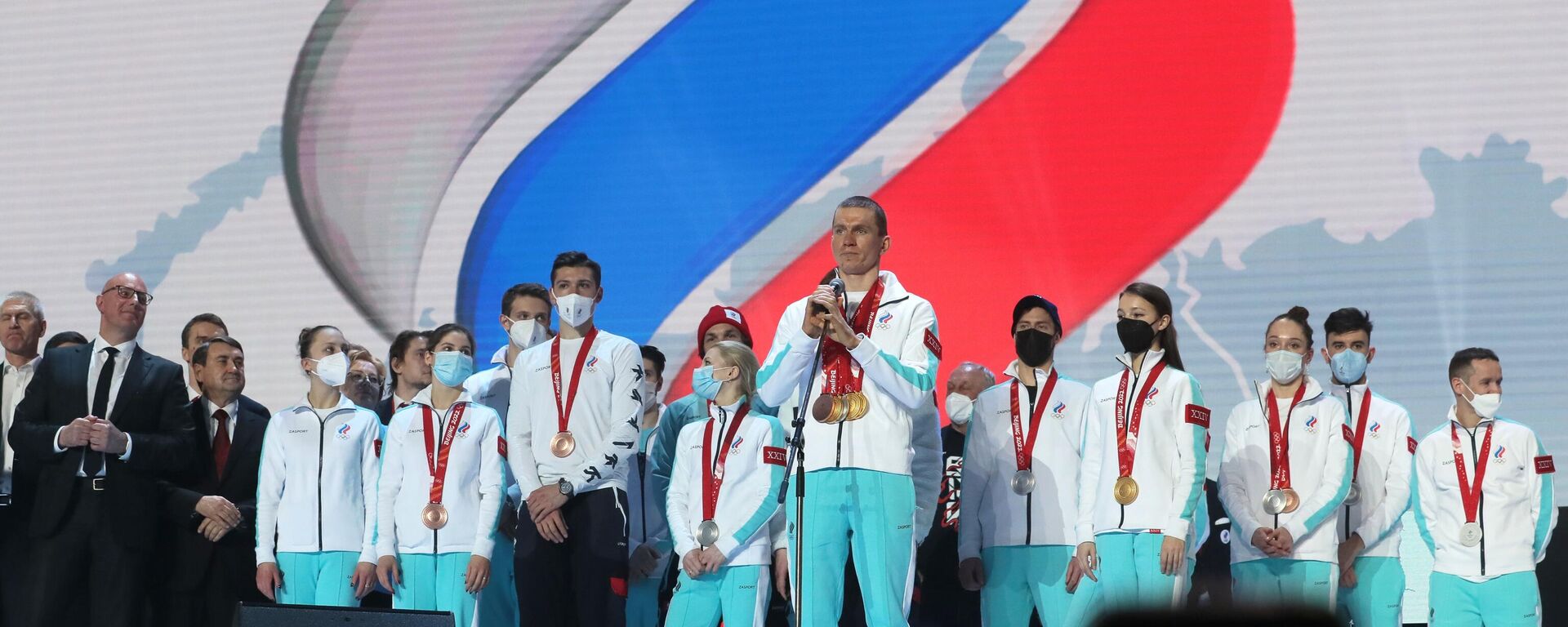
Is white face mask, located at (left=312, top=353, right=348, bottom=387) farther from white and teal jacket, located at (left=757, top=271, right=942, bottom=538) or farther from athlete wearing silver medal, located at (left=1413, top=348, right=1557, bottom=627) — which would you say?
athlete wearing silver medal, located at (left=1413, top=348, right=1557, bottom=627)

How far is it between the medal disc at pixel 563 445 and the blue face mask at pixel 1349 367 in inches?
97.1

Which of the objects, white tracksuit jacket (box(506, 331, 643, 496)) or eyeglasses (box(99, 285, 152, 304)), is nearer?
white tracksuit jacket (box(506, 331, 643, 496))

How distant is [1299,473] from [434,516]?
2.60 metres

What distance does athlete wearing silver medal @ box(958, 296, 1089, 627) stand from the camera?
4.50 metres

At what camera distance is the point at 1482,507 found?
4496 mm

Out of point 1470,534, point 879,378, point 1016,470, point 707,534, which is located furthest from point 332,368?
point 1470,534

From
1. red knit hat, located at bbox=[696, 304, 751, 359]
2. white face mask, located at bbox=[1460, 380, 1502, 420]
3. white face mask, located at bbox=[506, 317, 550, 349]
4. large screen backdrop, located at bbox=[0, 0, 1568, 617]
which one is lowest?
white face mask, located at bbox=[1460, 380, 1502, 420]

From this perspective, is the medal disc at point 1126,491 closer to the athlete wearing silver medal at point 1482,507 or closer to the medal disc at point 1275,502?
the medal disc at point 1275,502

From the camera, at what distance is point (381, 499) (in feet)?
14.9

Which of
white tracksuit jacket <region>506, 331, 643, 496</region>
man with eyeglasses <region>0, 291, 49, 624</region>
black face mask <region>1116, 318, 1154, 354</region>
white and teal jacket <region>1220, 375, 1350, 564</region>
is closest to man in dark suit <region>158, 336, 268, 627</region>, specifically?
man with eyeglasses <region>0, 291, 49, 624</region>

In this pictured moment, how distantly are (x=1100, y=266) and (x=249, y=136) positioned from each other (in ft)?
12.5

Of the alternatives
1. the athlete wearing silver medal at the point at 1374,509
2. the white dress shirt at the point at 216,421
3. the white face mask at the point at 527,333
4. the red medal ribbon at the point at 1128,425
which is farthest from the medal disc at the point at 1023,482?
the white dress shirt at the point at 216,421

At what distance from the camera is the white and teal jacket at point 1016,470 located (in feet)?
14.8

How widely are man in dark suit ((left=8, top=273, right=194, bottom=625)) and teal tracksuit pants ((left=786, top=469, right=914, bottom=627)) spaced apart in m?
2.26
